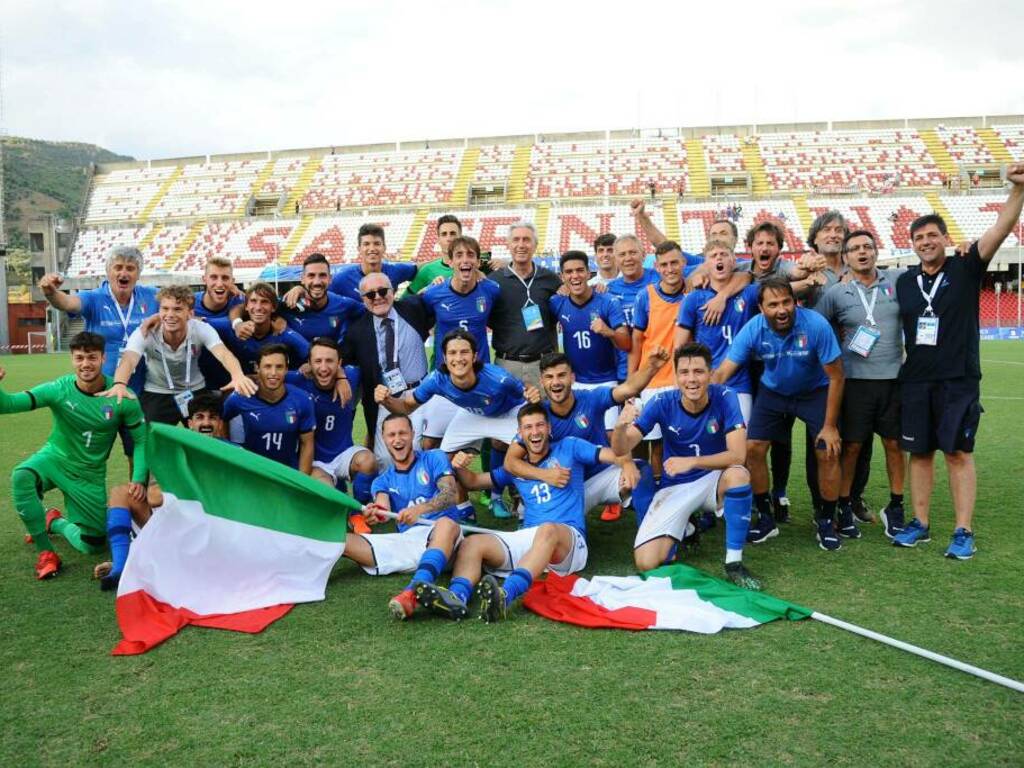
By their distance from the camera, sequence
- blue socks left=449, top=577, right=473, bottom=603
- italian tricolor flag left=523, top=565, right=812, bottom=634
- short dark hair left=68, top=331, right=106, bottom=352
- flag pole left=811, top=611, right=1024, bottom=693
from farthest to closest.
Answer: short dark hair left=68, top=331, right=106, bottom=352
blue socks left=449, top=577, right=473, bottom=603
italian tricolor flag left=523, top=565, right=812, bottom=634
flag pole left=811, top=611, right=1024, bottom=693

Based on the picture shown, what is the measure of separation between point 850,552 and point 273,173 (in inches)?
1716

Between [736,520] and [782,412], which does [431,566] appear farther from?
[782,412]

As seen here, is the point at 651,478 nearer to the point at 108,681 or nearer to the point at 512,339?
the point at 512,339

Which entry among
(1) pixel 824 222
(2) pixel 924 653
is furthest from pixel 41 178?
(2) pixel 924 653

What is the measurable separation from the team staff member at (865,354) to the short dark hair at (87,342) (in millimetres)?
4699

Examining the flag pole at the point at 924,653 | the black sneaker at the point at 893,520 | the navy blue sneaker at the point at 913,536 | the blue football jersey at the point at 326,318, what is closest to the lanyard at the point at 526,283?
the blue football jersey at the point at 326,318

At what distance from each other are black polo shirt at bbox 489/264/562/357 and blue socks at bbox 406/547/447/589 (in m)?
2.39

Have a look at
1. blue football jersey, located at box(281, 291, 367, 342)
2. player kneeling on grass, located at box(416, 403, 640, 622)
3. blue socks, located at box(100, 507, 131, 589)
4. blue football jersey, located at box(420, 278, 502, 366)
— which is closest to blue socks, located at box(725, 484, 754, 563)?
player kneeling on grass, located at box(416, 403, 640, 622)

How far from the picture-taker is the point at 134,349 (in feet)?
16.6

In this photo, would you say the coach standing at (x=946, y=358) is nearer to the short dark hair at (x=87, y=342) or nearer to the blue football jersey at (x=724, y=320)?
the blue football jersey at (x=724, y=320)

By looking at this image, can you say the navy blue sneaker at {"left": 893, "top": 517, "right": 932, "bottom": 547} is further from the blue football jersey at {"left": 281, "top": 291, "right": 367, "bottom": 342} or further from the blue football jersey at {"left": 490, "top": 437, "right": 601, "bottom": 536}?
the blue football jersey at {"left": 281, "top": 291, "right": 367, "bottom": 342}

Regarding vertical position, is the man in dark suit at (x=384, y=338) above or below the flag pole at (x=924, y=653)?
above

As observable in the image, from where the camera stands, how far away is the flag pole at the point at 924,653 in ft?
9.61

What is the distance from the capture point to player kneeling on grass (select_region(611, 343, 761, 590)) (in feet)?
14.7
